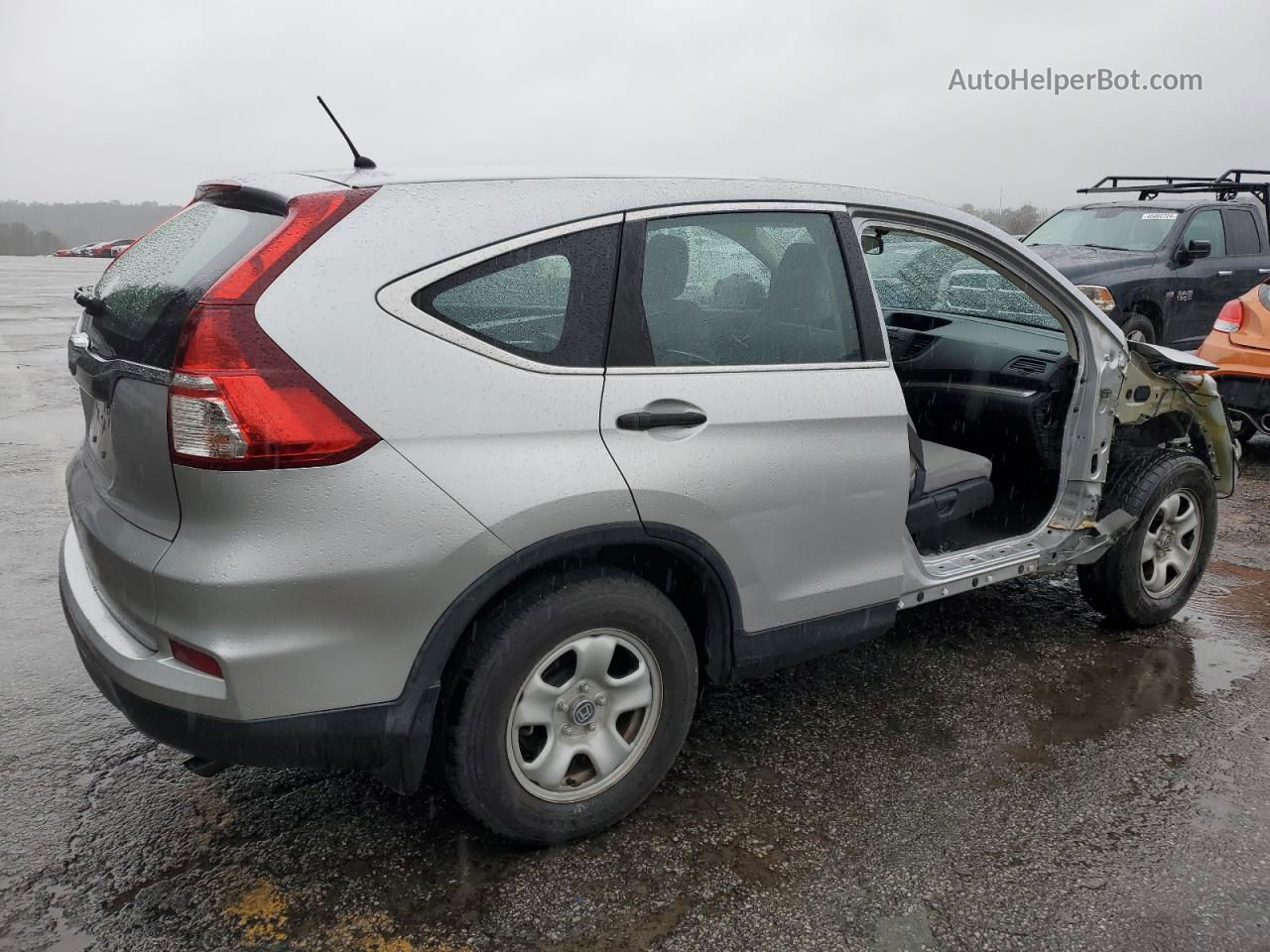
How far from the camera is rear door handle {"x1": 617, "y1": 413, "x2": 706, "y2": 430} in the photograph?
95.4 inches

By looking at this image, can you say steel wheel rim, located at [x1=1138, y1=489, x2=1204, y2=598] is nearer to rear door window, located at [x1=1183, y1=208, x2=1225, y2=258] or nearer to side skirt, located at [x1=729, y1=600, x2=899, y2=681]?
side skirt, located at [x1=729, y1=600, x2=899, y2=681]

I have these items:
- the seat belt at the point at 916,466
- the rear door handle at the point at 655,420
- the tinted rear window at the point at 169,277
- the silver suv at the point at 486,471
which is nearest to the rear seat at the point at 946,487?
the seat belt at the point at 916,466

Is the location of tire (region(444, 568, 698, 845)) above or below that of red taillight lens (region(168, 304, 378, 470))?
below

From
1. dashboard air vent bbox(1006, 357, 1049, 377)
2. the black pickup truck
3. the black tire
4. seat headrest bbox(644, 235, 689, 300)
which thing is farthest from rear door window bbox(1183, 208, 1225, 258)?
seat headrest bbox(644, 235, 689, 300)

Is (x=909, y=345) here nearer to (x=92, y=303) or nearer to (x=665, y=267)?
(x=665, y=267)

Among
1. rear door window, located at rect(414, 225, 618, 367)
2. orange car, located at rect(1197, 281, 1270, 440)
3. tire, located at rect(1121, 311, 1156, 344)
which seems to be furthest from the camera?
tire, located at rect(1121, 311, 1156, 344)

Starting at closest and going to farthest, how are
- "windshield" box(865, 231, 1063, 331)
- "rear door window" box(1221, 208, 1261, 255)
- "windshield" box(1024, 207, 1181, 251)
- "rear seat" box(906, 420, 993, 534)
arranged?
"rear seat" box(906, 420, 993, 534) < "windshield" box(865, 231, 1063, 331) < "windshield" box(1024, 207, 1181, 251) < "rear door window" box(1221, 208, 1261, 255)

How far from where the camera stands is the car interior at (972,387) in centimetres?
391

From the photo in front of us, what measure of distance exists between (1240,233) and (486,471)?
10518mm

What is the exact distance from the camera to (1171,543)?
13.3 ft

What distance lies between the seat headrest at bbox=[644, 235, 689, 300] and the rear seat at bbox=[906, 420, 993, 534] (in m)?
1.22

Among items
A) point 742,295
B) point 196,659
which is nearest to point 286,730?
point 196,659

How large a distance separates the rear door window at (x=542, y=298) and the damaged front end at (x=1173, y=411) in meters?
2.33

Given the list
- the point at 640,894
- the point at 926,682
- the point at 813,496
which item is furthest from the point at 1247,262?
the point at 640,894
